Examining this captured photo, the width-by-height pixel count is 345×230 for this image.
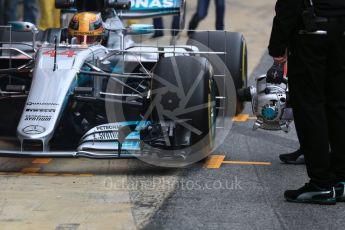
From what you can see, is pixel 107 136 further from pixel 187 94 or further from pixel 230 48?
pixel 230 48

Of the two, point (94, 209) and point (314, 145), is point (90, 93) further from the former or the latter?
point (314, 145)

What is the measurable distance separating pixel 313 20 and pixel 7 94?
9.16 ft

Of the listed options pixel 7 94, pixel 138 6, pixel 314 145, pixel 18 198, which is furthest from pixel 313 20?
pixel 138 6

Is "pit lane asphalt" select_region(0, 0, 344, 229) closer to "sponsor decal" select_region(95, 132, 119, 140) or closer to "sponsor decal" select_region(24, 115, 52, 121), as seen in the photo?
"sponsor decal" select_region(95, 132, 119, 140)

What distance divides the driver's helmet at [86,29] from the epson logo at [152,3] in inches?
62.9

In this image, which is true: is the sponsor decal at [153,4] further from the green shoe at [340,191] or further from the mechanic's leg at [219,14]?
the green shoe at [340,191]

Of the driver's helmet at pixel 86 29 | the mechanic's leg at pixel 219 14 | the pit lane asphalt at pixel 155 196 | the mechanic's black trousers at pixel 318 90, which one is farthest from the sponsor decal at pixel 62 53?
the mechanic's leg at pixel 219 14

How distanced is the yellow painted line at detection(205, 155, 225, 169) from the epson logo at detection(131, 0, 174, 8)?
2.47 m

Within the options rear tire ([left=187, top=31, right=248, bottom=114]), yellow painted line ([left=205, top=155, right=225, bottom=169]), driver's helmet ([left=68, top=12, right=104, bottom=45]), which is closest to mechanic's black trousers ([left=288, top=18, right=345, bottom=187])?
yellow painted line ([left=205, top=155, right=225, bottom=169])

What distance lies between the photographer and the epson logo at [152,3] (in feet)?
Result: 30.9

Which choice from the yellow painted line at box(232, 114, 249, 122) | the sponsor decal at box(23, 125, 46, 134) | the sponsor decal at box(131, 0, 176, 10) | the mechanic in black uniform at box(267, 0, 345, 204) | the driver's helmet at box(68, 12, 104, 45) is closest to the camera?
the mechanic in black uniform at box(267, 0, 345, 204)

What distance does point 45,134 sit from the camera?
254 inches

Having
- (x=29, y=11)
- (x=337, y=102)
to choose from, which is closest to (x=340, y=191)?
(x=337, y=102)

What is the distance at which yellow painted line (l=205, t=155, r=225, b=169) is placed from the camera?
23.2 ft
